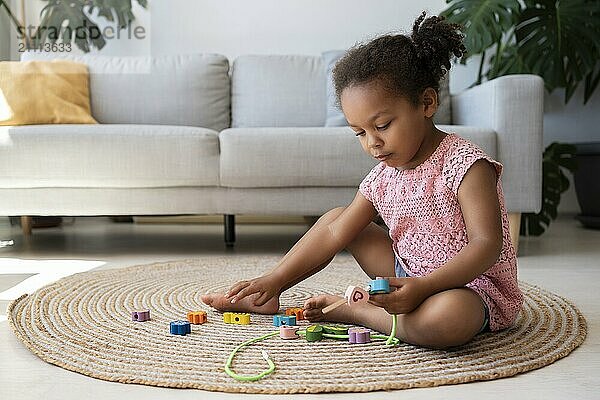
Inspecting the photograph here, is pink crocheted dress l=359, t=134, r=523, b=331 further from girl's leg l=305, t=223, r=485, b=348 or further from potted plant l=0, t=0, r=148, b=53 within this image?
potted plant l=0, t=0, r=148, b=53

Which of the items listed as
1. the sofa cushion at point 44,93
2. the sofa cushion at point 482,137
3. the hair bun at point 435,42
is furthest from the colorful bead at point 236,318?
the sofa cushion at point 44,93

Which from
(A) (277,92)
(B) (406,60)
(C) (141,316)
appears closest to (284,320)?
(C) (141,316)

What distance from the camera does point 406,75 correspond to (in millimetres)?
1352

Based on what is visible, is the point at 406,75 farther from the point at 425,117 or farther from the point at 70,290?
the point at 70,290

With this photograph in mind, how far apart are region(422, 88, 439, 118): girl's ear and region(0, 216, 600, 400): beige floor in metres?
0.47

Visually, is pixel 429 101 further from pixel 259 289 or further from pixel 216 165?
pixel 216 165

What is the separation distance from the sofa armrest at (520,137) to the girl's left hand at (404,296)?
136 centimetres

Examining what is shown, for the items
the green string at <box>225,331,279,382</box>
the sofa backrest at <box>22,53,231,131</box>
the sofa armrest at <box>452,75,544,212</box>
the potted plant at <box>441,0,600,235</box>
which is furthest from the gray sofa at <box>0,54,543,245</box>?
the green string at <box>225,331,279,382</box>

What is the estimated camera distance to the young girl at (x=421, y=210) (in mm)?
1278

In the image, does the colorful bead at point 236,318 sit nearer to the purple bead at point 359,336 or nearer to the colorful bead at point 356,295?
the purple bead at point 359,336

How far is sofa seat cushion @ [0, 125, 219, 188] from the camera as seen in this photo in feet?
8.42

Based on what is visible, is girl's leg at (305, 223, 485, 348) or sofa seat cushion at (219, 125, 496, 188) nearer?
girl's leg at (305, 223, 485, 348)

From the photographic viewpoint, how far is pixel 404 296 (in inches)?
49.1

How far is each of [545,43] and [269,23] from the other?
1260 mm
